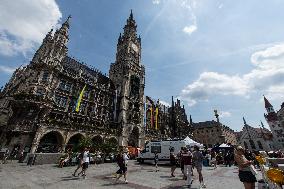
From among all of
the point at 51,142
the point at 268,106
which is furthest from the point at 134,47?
the point at 268,106

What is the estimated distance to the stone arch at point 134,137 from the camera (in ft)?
148

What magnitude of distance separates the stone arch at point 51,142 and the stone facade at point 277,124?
73.4 metres

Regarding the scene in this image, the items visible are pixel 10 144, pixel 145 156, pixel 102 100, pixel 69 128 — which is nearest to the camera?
pixel 145 156

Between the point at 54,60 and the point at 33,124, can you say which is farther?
the point at 54,60

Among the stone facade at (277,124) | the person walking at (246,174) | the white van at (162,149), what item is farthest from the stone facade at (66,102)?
the stone facade at (277,124)

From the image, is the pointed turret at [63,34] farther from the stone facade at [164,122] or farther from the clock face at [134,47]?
the stone facade at [164,122]

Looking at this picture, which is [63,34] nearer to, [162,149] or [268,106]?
[162,149]

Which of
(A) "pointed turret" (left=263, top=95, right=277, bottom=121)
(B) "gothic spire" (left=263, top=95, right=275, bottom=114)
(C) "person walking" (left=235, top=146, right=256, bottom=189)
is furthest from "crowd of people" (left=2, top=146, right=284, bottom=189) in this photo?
(B) "gothic spire" (left=263, top=95, right=275, bottom=114)

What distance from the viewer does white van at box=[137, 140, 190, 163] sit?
2003cm

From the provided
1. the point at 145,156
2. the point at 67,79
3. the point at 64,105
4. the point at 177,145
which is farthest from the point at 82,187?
the point at 67,79

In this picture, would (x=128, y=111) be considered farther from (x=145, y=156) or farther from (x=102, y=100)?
(x=145, y=156)

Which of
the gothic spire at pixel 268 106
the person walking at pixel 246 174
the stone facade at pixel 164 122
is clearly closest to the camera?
the person walking at pixel 246 174

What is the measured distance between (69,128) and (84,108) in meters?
7.15

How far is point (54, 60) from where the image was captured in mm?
35688
